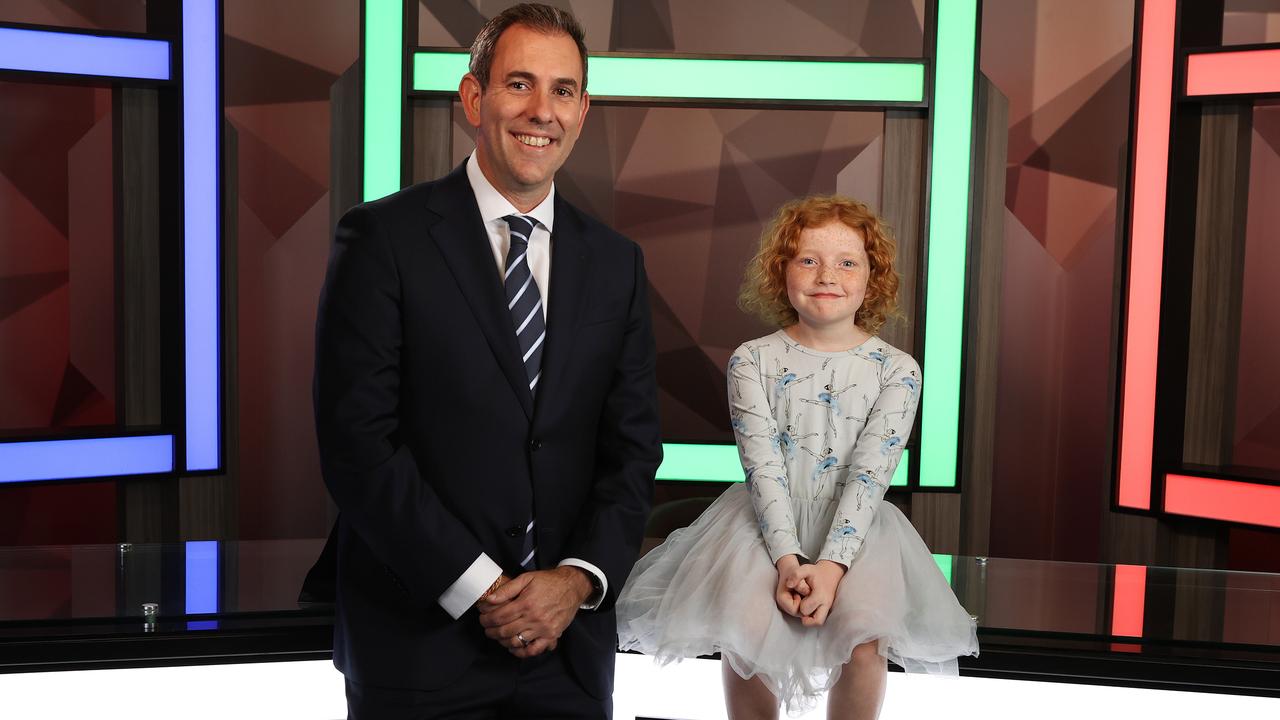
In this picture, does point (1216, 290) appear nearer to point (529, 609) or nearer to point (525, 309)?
point (525, 309)

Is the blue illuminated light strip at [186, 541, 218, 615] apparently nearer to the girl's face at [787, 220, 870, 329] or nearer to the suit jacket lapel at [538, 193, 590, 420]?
the suit jacket lapel at [538, 193, 590, 420]

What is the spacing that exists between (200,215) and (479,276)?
2.06 meters

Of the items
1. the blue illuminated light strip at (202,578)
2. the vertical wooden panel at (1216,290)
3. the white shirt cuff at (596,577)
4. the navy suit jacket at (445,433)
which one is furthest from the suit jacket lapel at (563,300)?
the vertical wooden panel at (1216,290)

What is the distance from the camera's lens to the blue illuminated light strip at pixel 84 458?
10.6ft

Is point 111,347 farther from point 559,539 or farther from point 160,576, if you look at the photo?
point 559,539

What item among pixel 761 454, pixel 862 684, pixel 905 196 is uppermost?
pixel 905 196

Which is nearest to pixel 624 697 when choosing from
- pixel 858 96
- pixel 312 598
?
pixel 312 598

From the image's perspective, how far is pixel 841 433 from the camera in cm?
236

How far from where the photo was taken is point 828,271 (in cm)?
235

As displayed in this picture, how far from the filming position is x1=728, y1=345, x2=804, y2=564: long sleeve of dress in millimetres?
2225

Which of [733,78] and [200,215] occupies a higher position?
[733,78]

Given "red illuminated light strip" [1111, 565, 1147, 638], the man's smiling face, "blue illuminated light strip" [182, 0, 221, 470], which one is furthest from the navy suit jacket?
"blue illuminated light strip" [182, 0, 221, 470]

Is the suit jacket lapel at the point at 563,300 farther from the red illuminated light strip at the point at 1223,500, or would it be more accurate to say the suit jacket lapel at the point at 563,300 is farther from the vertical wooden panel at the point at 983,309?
the red illuminated light strip at the point at 1223,500

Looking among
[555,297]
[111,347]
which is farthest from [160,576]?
[111,347]
